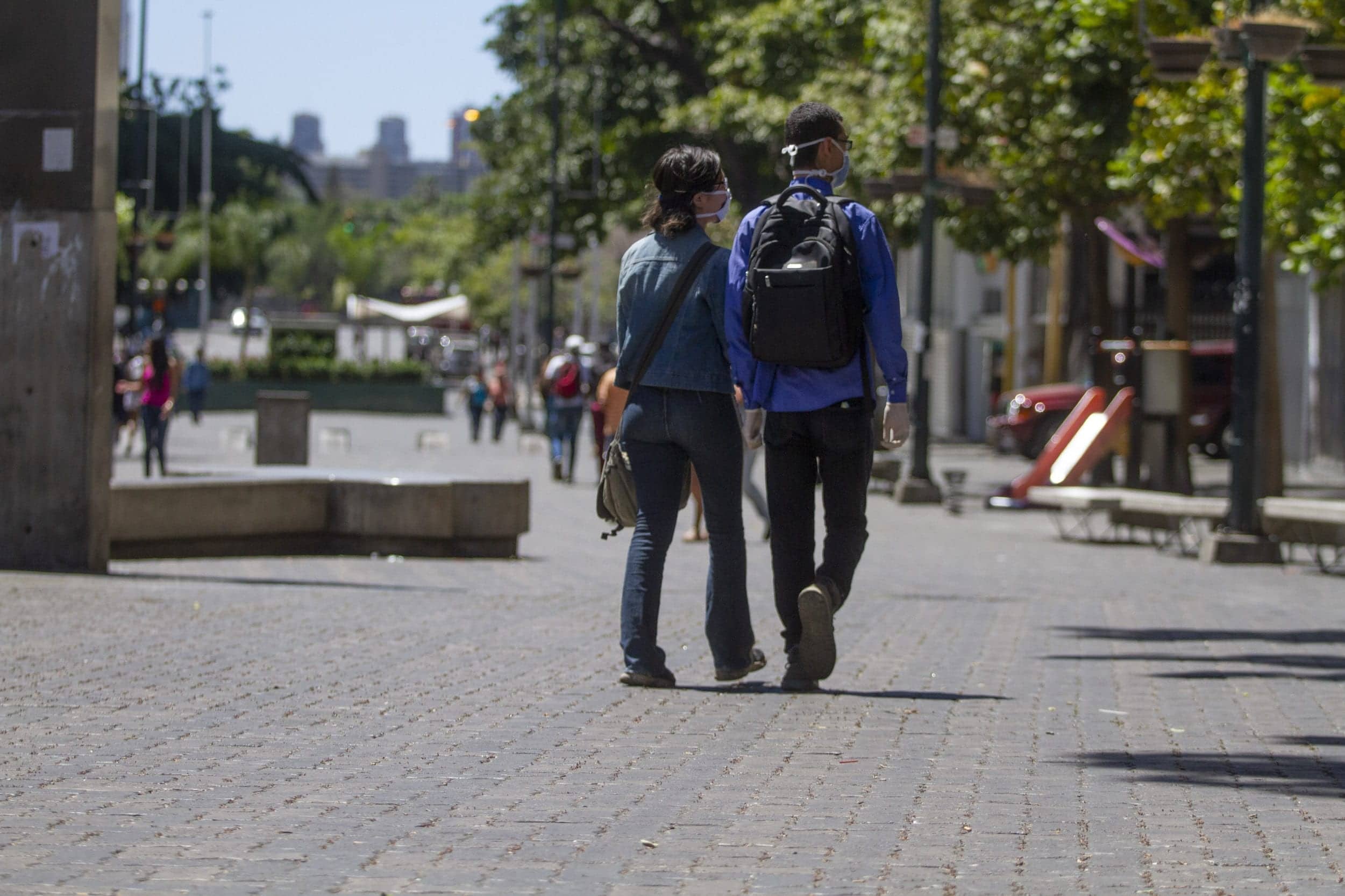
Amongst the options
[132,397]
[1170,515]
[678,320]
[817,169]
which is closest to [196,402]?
[132,397]

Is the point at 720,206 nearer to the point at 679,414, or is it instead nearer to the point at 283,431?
the point at 679,414

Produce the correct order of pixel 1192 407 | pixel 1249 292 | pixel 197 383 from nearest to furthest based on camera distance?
pixel 1249 292 → pixel 1192 407 → pixel 197 383

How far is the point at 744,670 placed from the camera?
6902mm

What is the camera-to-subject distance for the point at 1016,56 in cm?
2336

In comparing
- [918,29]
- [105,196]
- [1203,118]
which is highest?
[918,29]

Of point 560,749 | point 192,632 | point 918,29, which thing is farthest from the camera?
point 918,29

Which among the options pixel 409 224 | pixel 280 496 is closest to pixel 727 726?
pixel 280 496

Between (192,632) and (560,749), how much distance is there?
9.73ft

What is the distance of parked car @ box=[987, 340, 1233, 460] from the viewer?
3216 cm

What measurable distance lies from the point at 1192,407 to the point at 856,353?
91.6 ft

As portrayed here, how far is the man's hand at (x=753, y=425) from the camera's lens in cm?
662

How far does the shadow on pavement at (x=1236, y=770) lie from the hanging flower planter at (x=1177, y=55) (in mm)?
10373

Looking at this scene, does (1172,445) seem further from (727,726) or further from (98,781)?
(98,781)

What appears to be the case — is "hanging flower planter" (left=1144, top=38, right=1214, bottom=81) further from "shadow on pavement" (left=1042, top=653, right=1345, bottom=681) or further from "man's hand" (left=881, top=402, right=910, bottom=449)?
"man's hand" (left=881, top=402, right=910, bottom=449)
